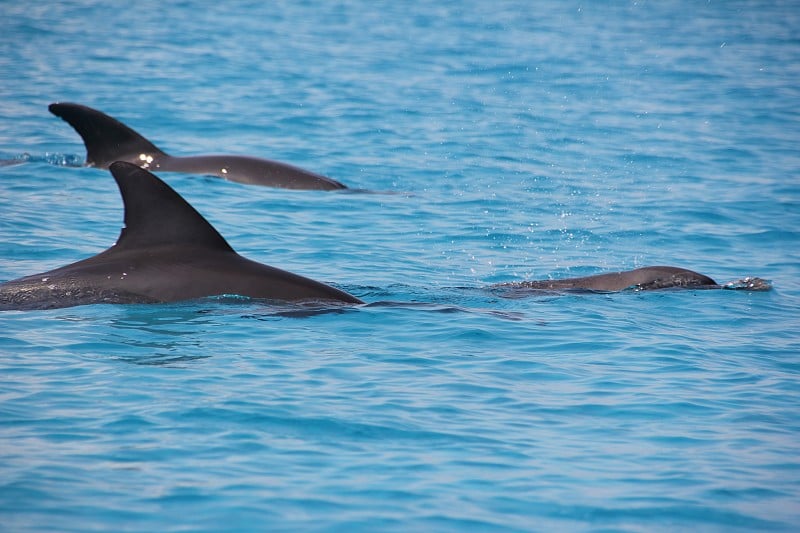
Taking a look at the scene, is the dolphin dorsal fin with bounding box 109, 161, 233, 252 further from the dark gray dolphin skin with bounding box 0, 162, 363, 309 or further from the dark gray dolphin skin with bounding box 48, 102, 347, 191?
the dark gray dolphin skin with bounding box 48, 102, 347, 191

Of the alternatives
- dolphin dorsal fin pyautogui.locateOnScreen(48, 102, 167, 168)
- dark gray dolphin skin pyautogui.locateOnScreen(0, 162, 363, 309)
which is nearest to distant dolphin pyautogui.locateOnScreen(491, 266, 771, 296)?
dark gray dolphin skin pyautogui.locateOnScreen(0, 162, 363, 309)

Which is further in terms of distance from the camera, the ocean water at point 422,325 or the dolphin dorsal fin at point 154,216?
the dolphin dorsal fin at point 154,216

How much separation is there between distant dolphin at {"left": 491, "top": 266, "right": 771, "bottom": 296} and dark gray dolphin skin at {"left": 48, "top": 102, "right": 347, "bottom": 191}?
636 centimetres

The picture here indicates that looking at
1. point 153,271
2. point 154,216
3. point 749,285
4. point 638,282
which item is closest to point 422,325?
point 153,271

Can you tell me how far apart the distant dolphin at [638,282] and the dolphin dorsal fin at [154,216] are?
3.79 m

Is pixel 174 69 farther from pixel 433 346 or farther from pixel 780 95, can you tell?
pixel 433 346

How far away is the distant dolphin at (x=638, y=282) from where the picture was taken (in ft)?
42.0

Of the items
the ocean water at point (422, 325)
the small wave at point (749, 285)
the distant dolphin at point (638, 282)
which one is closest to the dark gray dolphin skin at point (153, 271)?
the ocean water at point (422, 325)

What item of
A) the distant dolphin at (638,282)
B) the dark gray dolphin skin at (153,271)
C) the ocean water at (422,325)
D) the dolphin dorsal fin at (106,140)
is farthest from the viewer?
the dolphin dorsal fin at (106,140)

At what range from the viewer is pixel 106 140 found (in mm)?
17953

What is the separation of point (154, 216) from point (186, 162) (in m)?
8.63

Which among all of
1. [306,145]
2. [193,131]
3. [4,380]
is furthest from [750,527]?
[193,131]

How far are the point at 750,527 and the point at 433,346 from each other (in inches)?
152

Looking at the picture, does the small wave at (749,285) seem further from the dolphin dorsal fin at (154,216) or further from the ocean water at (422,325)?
the dolphin dorsal fin at (154,216)
